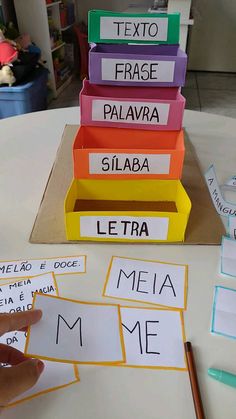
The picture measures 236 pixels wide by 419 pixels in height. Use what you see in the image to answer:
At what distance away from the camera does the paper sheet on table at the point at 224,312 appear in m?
0.44

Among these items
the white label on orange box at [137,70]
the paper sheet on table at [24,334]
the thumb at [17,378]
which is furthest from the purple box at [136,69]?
the thumb at [17,378]

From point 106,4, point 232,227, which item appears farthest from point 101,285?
point 106,4

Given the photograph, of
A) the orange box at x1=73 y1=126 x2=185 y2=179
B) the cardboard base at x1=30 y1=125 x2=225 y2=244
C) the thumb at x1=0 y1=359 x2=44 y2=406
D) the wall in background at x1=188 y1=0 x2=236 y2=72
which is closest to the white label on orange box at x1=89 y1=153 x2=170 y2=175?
the orange box at x1=73 y1=126 x2=185 y2=179

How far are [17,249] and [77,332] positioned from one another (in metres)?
0.21

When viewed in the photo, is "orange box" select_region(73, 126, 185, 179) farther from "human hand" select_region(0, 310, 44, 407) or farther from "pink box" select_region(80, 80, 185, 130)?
"human hand" select_region(0, 310, 44, 407)

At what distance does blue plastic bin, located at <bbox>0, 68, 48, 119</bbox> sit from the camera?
1.96 m

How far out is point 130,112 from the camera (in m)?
0.59

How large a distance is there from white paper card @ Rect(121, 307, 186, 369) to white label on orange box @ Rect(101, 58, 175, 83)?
426 mm

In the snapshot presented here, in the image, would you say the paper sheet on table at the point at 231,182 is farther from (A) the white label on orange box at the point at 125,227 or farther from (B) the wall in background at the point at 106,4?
(B) the wall in background at the point at 106,4

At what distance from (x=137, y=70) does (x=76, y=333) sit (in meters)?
0.47

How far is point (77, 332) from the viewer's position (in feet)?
1.40

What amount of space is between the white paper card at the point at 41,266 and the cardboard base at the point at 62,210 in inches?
1.9

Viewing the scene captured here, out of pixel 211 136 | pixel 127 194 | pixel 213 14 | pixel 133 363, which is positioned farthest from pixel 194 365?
pixel 213 14

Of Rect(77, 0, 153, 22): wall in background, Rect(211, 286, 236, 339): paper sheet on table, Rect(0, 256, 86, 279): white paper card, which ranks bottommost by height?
Rect(211, 286, 236, 339): paper sheet on table
